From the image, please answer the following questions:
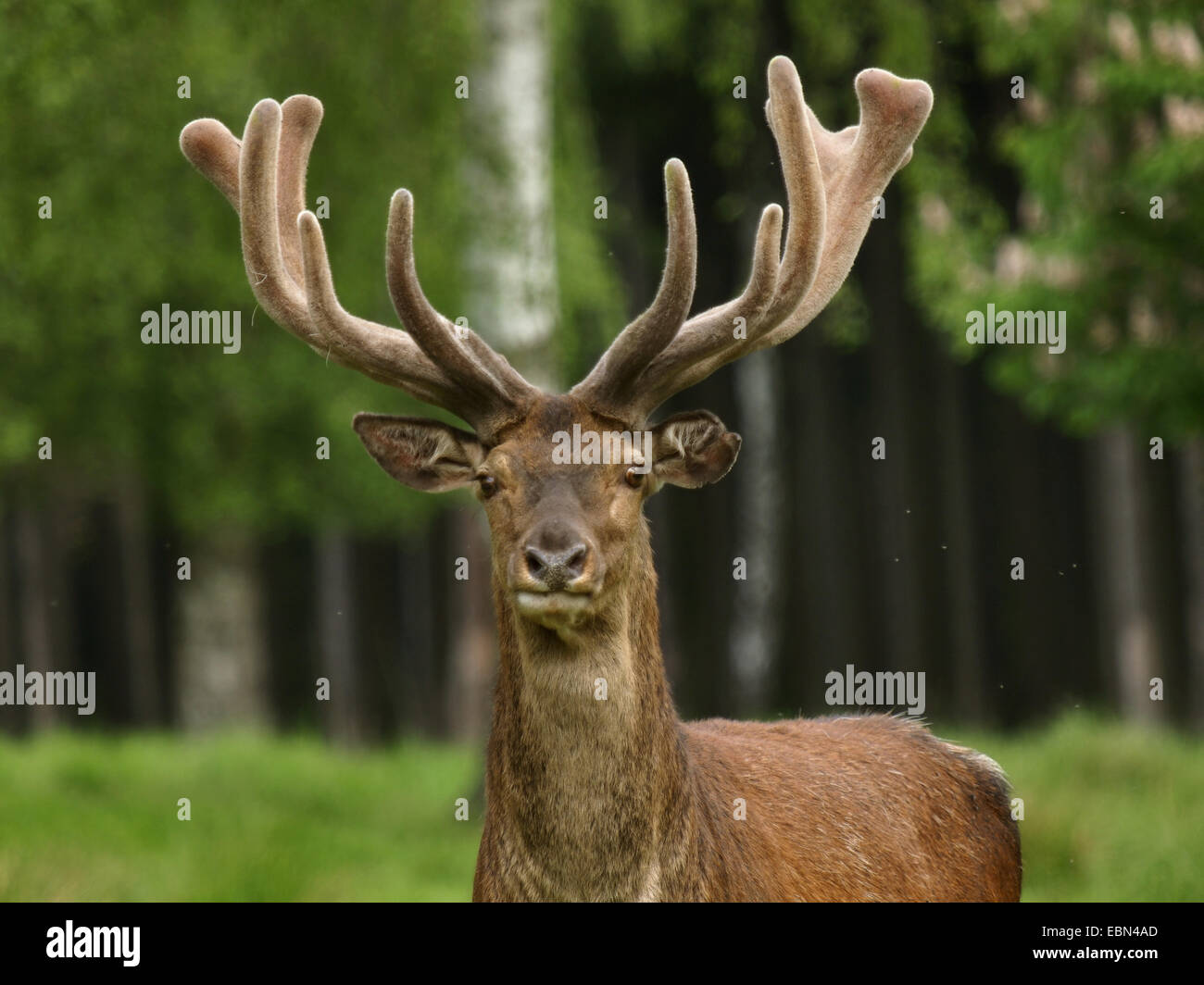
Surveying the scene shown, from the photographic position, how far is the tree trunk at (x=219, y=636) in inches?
699

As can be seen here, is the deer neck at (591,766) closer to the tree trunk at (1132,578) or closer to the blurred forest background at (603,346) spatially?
the blurred forest background at (603,346)

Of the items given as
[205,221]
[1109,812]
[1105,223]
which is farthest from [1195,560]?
[205,221]

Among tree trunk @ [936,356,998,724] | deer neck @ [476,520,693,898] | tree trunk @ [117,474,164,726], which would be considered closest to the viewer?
deer neck @ [476,520,693,898]

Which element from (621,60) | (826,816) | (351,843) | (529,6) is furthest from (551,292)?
(621,60)

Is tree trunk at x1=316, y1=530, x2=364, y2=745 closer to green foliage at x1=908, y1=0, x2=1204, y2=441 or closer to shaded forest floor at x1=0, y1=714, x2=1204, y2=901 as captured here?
shaded forest floor at x1=0, y1=714, x2=1204, y2=901

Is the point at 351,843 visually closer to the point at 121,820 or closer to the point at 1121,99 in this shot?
the point at 121,820

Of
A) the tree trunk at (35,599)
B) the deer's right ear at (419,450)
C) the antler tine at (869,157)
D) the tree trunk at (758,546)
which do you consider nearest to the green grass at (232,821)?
the deer's right ear at (419,450)

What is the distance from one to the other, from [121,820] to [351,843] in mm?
1379

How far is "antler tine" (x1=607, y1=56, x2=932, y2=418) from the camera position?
523 centimetres

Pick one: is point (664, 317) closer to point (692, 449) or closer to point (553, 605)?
point (692, 449)

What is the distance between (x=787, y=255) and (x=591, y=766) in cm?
167

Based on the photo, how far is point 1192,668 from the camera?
61.8 feet

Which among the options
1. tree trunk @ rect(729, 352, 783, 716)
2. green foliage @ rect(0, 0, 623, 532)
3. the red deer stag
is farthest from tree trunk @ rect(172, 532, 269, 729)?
the red deer stag

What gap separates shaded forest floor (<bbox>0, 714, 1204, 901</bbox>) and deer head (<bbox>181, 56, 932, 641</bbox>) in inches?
138
